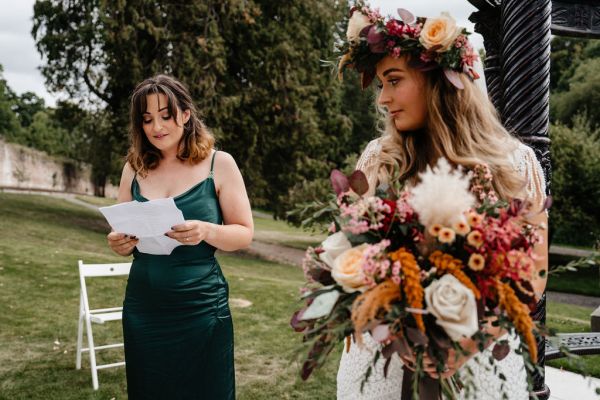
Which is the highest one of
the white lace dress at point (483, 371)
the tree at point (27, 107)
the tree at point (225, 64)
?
the tree at point (27, 107)

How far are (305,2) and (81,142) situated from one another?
31.9ft

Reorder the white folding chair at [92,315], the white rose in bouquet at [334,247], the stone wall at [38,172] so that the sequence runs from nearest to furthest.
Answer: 1. the white rose in bouquet at [334,247]
2. the white folding chair at [92,315]
3. the stone wall at [38,172]

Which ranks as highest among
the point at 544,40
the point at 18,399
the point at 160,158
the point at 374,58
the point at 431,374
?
the point at 544,40

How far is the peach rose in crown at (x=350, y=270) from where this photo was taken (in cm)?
128

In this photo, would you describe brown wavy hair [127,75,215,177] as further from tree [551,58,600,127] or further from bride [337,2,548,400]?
tree [551,58,600,127]

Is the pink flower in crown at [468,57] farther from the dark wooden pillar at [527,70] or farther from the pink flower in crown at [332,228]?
the dark wooden pillar at [527,70]

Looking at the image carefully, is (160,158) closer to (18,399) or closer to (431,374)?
(431,374)

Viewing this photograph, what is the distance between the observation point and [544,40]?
9.11 ft

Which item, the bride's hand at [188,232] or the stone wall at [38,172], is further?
the stone wall at [38,172]

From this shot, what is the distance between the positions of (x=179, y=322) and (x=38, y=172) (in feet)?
112

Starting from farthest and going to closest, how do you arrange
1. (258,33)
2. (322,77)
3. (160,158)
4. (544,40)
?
(322,77)
(258,33)
(160,158)
(544,40)

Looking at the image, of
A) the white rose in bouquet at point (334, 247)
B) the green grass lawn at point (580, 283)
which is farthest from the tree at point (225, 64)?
the white rose in bouquet at point (334, 247)

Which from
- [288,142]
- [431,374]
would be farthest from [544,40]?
[288,142]

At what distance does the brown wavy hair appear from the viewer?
2967mm
